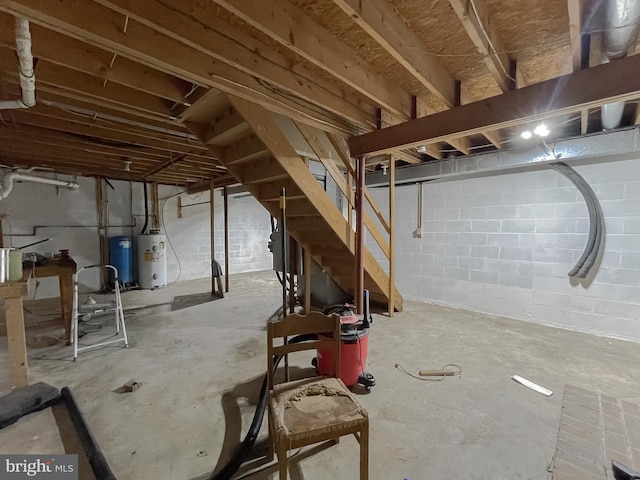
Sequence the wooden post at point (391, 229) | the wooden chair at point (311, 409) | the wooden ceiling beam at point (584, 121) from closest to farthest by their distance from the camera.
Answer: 1. the wooden chair at point (311, 409)
2. the wooden ceiling beam at point (584, 121)
3. the wooden post at point (391, 229)

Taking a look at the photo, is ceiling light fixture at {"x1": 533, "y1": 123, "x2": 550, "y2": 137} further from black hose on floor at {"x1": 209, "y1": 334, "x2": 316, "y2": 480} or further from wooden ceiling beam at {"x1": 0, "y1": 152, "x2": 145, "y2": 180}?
wooden ceiling beam at {"x1": 0, "y1": 152, "x2": 145, "y2": 180}

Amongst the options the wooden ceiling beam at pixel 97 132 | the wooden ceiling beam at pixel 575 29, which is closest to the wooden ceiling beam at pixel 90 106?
the wooden ceiling beam at pixel 97 132

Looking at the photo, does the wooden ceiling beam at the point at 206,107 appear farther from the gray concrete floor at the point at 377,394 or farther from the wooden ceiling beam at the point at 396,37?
the gray concrete floor at the point at 377,394

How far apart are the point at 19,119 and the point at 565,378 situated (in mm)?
5383

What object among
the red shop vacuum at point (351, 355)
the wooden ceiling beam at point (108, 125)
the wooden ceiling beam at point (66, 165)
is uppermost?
the wooden ceiling beam at point (66, 165)

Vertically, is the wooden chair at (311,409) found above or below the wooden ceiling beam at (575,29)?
below

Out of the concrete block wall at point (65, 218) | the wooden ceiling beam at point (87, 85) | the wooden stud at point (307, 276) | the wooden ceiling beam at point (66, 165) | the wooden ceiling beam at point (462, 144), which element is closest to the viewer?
the wooden ceiling beam at point (87, 85)

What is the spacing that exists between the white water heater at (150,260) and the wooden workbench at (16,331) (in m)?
3.58

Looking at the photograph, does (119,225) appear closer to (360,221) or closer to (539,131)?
(360,221)

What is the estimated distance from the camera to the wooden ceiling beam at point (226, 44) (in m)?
1.38

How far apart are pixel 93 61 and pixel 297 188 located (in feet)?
5.37

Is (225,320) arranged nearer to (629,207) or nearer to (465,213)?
(465,213)

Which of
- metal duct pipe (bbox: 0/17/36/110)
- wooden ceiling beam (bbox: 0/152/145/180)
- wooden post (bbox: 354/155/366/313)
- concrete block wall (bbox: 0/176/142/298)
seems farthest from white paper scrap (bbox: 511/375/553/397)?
concrete block wall (bbox: 0/176/142/298)

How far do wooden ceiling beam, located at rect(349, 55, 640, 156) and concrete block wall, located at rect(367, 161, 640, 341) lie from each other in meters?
2.09
